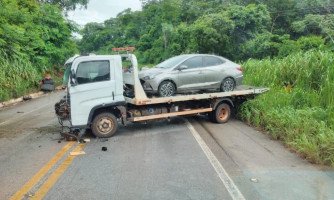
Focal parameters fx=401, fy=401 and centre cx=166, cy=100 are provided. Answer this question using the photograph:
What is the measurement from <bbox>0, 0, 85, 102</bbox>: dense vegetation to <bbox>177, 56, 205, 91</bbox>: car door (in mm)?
A: 11578

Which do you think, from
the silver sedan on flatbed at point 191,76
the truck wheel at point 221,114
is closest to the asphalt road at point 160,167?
the truck wheel at point 221,114

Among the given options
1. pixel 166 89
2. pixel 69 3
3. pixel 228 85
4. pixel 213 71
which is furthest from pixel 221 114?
pixel 69 3

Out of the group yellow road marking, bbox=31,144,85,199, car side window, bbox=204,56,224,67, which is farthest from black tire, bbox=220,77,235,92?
yellow road marking, bbox=31,144,85,199

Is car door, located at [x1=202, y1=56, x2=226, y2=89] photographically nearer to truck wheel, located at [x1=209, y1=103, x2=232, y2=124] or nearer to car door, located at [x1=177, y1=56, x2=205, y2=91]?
car door, located at [x1=177, y1=56, x2=205, y2=91]

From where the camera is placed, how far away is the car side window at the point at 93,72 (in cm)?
1075

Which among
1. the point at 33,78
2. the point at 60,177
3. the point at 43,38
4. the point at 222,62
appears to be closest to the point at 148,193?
the point at 60,177

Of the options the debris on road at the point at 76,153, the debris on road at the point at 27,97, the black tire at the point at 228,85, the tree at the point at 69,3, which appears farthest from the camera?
the tree at the point at 69,3

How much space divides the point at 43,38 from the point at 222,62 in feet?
68.3

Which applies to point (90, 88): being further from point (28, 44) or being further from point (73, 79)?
point (28, 44)

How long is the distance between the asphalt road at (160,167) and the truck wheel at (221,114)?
1.00 m

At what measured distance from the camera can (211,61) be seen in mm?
13359

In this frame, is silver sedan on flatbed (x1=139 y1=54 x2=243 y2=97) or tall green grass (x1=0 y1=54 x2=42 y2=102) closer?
silver sedan on flatbed (x1=139 y1=54 x2=243 y2=97)

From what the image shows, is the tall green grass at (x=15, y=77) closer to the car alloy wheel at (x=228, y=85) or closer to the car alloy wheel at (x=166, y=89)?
the car alloy wheel at (x=166, y=89)

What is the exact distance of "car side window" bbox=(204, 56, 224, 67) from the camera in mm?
13218
